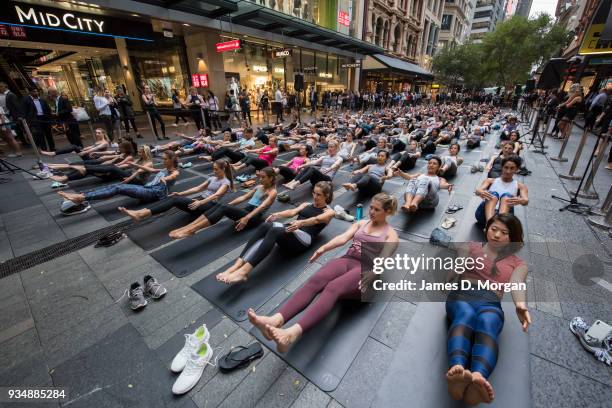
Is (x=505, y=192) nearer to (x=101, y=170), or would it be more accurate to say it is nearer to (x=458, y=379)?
(x=458, y=379)

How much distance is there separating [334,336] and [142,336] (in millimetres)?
1942

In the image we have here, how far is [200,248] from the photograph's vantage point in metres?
4.09

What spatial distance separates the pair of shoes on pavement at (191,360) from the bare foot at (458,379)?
196cm

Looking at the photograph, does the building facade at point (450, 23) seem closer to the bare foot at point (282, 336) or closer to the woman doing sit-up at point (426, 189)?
the woman doing sit-up at point (426, 189)

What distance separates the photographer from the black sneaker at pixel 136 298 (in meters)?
2.92

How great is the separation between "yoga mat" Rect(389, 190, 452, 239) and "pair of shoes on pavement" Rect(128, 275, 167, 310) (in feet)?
12.1

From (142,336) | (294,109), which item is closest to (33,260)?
(142,336)

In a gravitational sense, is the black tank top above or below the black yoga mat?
above

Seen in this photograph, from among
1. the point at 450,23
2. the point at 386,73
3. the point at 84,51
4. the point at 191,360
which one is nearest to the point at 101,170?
the point at 191,360

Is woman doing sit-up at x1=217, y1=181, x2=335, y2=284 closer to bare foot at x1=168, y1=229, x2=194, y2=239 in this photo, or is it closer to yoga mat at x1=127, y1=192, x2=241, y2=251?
bare foot at x1=168, y1=229, x2=194, y2=239

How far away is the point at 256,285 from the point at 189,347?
1.06m

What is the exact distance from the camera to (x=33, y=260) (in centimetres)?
383

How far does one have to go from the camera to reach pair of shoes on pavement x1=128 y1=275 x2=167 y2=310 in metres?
2.94

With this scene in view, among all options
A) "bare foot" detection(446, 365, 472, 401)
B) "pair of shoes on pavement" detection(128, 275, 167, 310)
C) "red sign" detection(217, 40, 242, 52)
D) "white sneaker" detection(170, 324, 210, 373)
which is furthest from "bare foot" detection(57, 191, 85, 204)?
"red sign" detection(217, 40, 242, 52)
